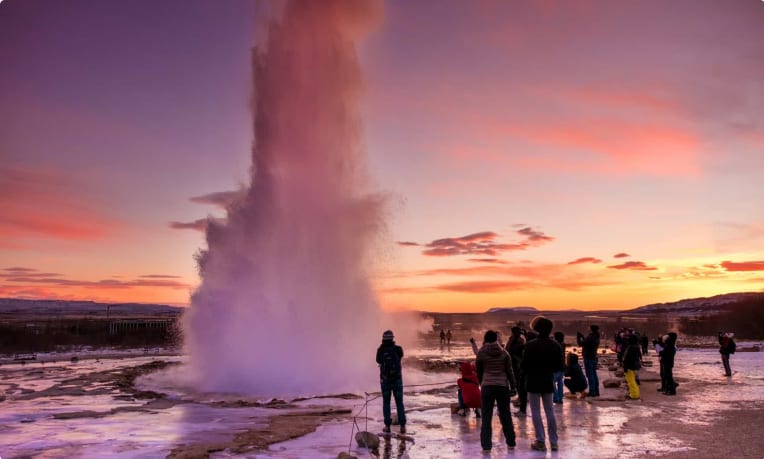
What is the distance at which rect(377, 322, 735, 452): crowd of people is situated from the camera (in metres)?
8.72

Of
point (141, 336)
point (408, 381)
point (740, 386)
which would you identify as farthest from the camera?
point (141, 336)

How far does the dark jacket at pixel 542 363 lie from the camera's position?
867 centimetres

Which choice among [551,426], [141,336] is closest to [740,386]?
[551,426]

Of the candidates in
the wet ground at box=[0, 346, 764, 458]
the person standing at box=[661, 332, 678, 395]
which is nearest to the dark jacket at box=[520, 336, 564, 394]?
the wet ground at box=[0, 346, 764, 458]

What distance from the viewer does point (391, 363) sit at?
10695 mm

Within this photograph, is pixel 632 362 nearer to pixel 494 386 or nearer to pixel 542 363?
pixel 542 363

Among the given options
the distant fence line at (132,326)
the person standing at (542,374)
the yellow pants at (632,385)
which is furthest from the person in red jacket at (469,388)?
the distant fence line at (132,326)

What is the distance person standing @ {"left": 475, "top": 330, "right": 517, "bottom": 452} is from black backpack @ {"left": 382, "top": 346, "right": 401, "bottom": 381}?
2.25 m

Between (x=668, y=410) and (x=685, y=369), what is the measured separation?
13506 mm

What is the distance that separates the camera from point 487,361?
8.88m

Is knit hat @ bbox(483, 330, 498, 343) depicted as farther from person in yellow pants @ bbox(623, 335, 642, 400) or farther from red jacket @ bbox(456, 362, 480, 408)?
person in yellow pants @ bbox(623, 335, 642, 400)

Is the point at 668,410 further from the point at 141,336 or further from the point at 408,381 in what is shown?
the point at 141,336

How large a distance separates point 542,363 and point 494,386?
2.93ft

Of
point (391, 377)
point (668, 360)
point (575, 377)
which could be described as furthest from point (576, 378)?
point (391, 377)
